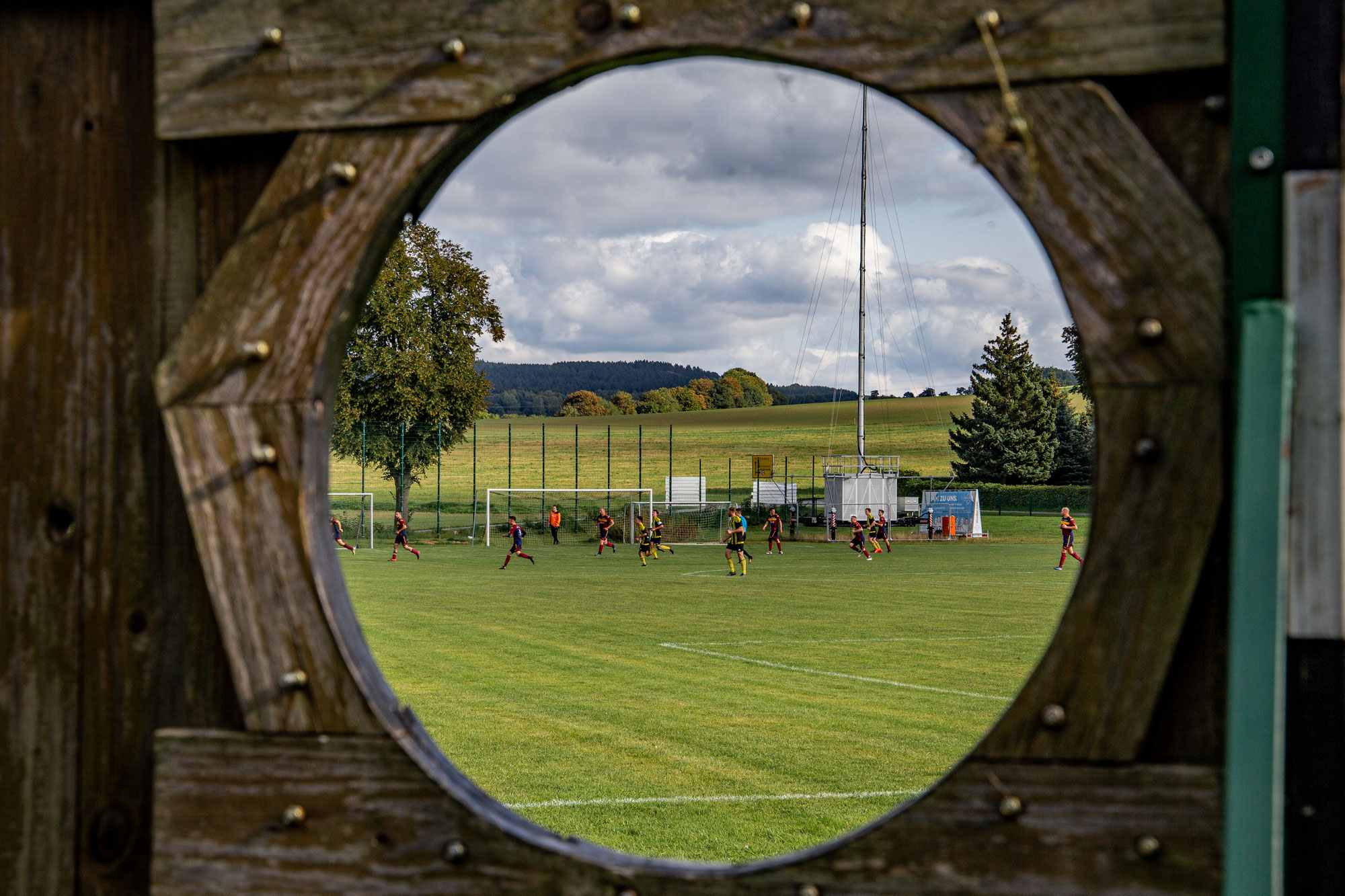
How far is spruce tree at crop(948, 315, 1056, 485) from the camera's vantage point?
65562mm

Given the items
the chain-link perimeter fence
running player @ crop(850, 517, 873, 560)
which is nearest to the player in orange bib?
the chain-link perimeter fence

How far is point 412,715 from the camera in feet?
6.66

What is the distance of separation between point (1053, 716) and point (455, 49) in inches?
51.7

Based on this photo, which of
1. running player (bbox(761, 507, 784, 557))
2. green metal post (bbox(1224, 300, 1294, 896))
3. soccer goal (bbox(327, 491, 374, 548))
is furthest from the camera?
soccer goal (bbox(327, 491, 374, 548))

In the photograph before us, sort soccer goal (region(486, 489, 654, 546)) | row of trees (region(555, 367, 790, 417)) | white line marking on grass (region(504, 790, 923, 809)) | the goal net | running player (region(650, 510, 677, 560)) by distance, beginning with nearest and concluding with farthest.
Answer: white line marking on grass (region(504, 790, 923, 809)), running player (region(650, 510, 677, 560)), soccer goal (region(486, 489, 654, 546)), the goal net, row of trees (region(555, 367, 790, 417))

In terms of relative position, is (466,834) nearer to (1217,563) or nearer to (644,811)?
(1217,563)

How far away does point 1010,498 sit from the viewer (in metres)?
60.2

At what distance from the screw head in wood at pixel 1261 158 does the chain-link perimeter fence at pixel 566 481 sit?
36683mm

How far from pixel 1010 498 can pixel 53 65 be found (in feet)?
200

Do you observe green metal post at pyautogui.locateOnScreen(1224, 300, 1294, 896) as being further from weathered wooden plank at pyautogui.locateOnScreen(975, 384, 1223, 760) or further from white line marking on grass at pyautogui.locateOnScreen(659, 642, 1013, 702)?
white line marking on grass at pyautogui.locateOnScreen(659, 642, 1013, 702)

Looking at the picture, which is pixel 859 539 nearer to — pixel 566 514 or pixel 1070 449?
pixel 566 514

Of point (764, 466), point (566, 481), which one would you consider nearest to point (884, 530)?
point (764, 466)

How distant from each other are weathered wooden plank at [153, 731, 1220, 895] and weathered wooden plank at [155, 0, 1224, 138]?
0.98 metres

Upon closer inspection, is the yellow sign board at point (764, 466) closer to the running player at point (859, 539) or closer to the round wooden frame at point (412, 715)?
the running player at point (859, 539)
